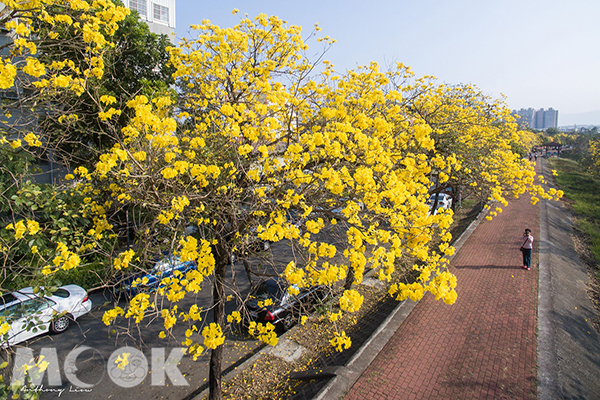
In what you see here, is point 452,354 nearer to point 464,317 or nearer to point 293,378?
point 464,317

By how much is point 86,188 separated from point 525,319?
31.6 feet

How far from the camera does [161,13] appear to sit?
63.0 feet

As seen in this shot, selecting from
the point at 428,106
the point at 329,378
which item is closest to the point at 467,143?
the point at 428,106

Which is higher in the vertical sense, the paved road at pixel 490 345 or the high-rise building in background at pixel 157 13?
the high-rise building in background at pixel 157 13

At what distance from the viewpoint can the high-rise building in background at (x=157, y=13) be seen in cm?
1797

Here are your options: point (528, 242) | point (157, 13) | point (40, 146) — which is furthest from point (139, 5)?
point (528, 242)

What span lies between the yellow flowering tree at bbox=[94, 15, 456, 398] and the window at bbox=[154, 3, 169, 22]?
1639 centimetres

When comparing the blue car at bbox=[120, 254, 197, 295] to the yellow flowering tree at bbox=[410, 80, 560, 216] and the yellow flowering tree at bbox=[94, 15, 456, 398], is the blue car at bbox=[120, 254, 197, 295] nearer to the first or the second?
the yellow flowering tree at bbox=[94, 15, 456, 398]

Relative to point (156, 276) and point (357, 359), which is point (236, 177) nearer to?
point (156, 276)

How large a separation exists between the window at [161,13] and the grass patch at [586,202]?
25475 millimetres

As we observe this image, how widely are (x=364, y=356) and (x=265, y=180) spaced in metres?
4.33

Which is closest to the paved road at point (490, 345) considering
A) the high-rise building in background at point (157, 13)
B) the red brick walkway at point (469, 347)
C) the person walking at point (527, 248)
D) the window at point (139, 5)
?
the red brick walkway at point (469, 347)

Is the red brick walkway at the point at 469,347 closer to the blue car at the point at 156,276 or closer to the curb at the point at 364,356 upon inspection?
the curb at the point at 364,356

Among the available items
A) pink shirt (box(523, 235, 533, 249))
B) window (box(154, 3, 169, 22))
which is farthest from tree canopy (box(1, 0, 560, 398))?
window (box(154, 3, 169, 22))
